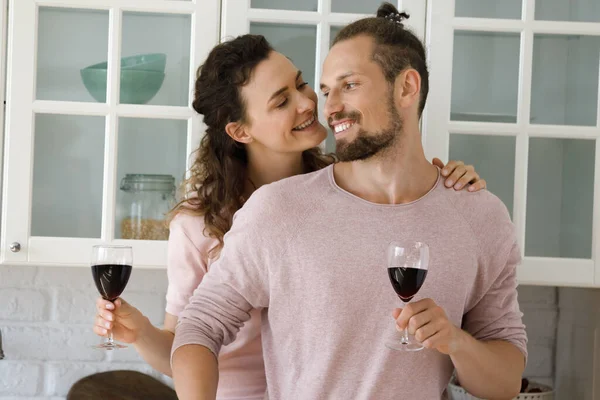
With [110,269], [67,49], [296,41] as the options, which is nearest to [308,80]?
[296,41]

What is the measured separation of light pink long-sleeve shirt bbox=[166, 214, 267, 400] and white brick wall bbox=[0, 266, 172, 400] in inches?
24.6

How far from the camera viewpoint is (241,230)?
183 centimetres

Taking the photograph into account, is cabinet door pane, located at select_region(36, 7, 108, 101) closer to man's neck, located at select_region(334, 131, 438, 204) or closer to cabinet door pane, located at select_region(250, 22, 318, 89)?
cabinet door pane, located at select_region(250, 22, 318, 89)

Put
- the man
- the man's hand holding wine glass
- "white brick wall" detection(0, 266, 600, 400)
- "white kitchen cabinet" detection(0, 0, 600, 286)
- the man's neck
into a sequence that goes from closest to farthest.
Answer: the man's hand holding wine glass < the man < the man's neck < "white kitchen cabinet" detection(0, 0, 600, 286) < "white brick wall" detection(0, 266, 600, 400)

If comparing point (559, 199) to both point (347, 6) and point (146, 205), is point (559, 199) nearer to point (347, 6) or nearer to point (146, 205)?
point (347, 6)

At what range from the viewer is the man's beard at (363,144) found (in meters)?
1.80

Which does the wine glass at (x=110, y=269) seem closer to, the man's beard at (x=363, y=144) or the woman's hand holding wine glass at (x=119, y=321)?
the woman's hand holding wine glass at (x=119, y=321)

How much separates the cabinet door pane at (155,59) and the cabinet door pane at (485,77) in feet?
2.43

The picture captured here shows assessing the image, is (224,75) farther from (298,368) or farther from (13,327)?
(13,327)

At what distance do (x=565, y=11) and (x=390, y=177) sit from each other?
80 cm

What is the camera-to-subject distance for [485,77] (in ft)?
7.45

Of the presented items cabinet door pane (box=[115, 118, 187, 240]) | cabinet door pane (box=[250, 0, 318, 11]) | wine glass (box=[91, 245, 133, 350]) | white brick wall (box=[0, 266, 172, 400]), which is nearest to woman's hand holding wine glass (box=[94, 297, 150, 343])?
wine glass (box=[91, 245, 133, 350])

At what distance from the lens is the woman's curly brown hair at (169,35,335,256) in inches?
82.4

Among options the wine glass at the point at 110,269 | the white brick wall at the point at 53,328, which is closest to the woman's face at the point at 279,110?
the wine glass at the point at 110,269
